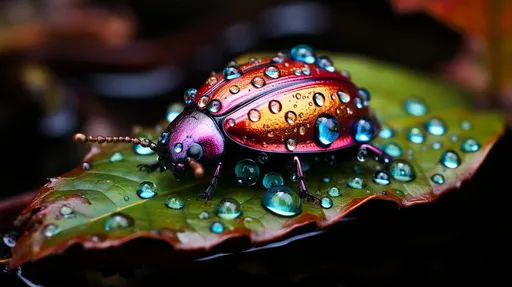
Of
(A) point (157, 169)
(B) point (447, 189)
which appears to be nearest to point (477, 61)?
(B) point (447, 189)

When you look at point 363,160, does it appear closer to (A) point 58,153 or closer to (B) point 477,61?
(A) point 58,153

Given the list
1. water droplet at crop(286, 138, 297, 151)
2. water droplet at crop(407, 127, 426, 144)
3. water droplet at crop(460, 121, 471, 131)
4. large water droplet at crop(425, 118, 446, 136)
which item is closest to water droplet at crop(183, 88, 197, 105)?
water droplet at crop(286, 138, 297, 151)

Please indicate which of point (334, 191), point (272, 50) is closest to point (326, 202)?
point (334, 191)

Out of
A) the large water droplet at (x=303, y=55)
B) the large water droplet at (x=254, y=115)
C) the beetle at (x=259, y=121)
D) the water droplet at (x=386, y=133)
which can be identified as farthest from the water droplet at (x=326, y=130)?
the water droplet at (x=386, y=133)

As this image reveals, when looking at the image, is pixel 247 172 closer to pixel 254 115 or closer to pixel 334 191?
pixel 254 115

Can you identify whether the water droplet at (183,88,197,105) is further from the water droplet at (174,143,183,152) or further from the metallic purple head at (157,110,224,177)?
the water droplet at (174,143,183,152)

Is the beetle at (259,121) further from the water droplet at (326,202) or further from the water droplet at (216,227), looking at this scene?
the water droplet at (216,227)
